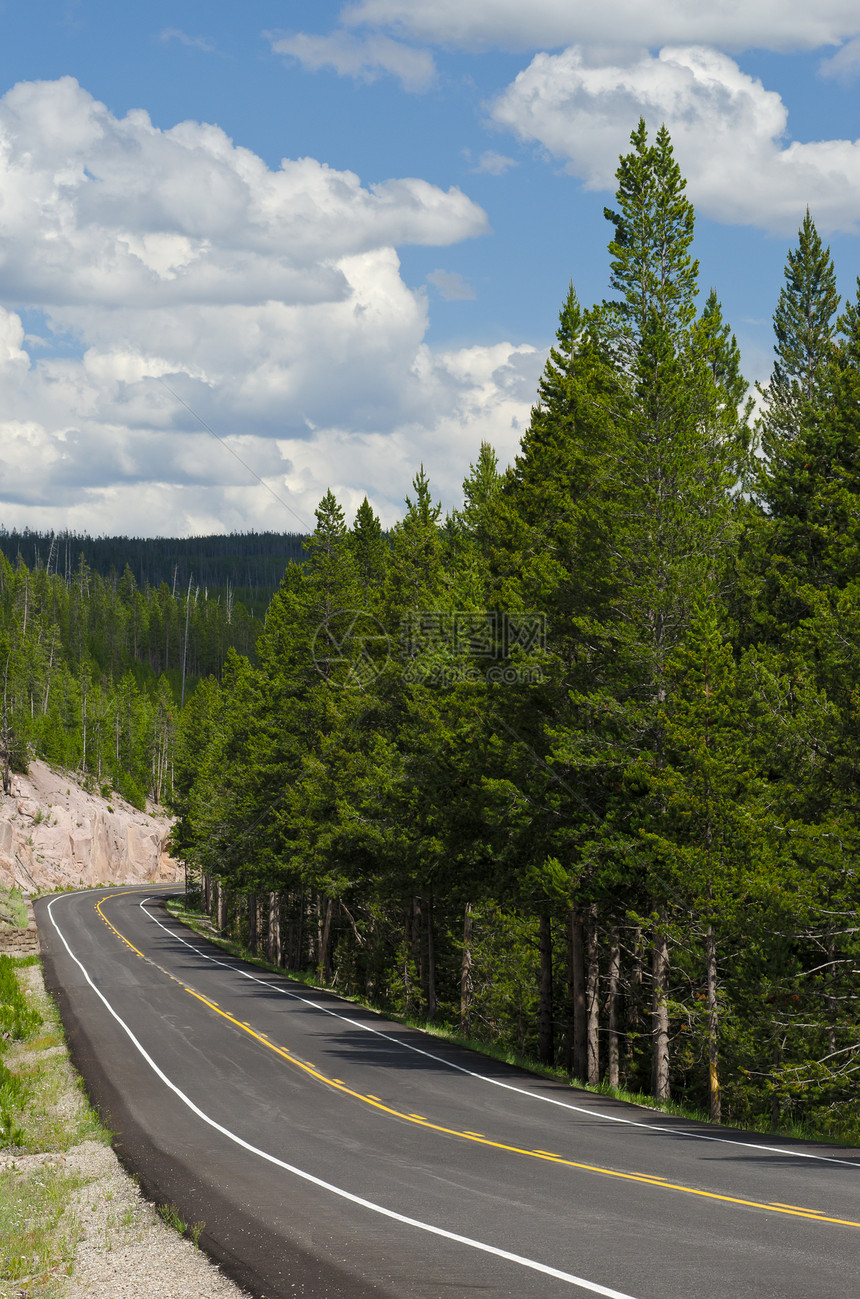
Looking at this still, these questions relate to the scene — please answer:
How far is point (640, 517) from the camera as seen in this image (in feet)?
67.3

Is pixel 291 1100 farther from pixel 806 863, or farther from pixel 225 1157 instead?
pixel 806 863

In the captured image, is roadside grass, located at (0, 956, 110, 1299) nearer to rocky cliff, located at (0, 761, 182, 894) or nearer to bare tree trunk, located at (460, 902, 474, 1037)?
bare tree trunk, located at (460, 902, 474, 1037)

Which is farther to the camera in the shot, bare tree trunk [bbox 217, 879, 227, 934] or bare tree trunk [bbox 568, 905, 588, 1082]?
bare tree trunk [bbox 217, 879, 227, 934]

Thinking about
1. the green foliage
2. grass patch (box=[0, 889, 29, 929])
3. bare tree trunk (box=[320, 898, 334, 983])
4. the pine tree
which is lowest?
grass patch (box=[0, 889, 29, 929])

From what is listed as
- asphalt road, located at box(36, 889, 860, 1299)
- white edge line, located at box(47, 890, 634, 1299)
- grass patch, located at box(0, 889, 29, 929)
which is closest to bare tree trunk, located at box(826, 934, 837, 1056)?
asphalt road, located at box(36, 889, 860, 1299)

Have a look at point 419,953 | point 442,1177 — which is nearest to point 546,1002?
point 419,953

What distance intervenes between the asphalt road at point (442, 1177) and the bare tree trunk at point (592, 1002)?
1236 mm

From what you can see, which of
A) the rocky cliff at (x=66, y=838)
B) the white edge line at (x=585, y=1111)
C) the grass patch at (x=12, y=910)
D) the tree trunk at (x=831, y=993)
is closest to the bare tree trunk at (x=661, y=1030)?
the white edge line at (x=585, y=1111)

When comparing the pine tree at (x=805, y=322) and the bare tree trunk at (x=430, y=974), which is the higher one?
the pine tree at (x=805, y=322)

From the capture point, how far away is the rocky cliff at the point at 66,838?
82.8 meters

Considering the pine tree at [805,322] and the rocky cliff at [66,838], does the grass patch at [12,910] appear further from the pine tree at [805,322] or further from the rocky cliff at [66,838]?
the pine tree at [805,322]

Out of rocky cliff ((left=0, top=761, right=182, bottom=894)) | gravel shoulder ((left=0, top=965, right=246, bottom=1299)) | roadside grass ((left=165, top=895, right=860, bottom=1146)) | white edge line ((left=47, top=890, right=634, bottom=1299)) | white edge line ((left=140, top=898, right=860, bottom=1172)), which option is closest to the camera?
white edge line ((left=47, top=890, right=634, bottom=1299))

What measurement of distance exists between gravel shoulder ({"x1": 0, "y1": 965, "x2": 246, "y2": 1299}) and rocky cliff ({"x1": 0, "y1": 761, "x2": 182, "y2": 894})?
64.9 m

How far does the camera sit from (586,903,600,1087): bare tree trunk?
21.6 meters
